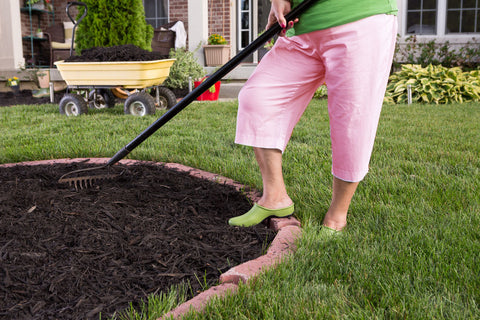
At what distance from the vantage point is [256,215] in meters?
2.02

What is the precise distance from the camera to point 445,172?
8.89 feet

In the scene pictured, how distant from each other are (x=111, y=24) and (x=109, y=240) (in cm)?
480

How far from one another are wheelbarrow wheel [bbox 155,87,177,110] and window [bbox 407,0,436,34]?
5704 mm

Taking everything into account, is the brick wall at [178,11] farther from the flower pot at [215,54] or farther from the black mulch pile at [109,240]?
the black mulch pile at [109,240]

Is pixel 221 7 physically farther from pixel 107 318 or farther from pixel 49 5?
pixel 107 318

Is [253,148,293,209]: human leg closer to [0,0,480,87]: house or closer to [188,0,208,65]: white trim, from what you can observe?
[0,0,480,87]: house

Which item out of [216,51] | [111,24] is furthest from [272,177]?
[216,51]

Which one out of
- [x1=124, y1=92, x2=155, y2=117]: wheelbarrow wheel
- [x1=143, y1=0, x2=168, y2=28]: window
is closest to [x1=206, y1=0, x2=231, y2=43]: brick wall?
[x1=143, y1=0, x2=168, y2=28]: window

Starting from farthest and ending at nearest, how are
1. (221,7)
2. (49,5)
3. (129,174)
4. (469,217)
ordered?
(49,5) < (221,7) < (129,174) < (469,217)

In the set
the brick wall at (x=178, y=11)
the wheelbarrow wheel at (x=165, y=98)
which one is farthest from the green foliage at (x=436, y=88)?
the brick wall at (x=178, y=11)

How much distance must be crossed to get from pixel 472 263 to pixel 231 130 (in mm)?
2700

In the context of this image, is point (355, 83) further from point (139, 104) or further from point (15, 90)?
point (15, 90)

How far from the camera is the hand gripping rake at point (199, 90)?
1.79 metres

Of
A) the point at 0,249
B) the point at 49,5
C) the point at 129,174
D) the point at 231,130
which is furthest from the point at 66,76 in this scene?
the point at 49,5
